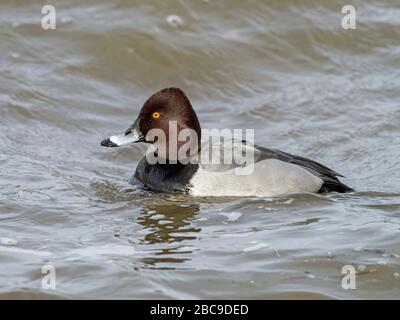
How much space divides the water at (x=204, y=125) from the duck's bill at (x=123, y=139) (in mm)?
436

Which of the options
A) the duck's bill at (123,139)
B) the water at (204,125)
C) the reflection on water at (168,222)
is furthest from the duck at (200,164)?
the reflection on water at (168,222)

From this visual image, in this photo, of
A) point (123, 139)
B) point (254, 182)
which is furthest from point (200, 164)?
point (123, 139)

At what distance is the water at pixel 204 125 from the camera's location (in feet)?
19.7

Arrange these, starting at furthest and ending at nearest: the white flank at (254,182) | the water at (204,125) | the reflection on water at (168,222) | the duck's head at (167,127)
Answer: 1. the duck's head at (167,127)
2. the white flank at (254,182)
3. the reflection on water at (168,222)
4. the water at (204,125)

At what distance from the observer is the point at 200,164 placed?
26.3ft

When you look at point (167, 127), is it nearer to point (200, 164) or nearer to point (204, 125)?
point (200, 164)

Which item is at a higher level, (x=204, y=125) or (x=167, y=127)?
(x=204, y=125)

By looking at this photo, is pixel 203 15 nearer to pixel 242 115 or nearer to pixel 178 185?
pixel 242 115

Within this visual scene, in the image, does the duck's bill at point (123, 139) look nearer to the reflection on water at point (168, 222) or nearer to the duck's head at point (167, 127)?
the duck's head at point (167, 127)

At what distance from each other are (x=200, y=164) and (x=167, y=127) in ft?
1.89

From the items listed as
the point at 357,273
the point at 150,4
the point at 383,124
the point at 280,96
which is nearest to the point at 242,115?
the point at 280,96

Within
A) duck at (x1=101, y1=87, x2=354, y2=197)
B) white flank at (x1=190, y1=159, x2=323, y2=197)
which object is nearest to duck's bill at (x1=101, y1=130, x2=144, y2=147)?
duck at (x1=101, y1=87, x2=354, y2=197)

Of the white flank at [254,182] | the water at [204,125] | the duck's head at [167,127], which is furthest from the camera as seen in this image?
the duck's head at [167,127]

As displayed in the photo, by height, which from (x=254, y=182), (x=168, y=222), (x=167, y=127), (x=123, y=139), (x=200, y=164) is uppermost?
(x=167, y=127)
